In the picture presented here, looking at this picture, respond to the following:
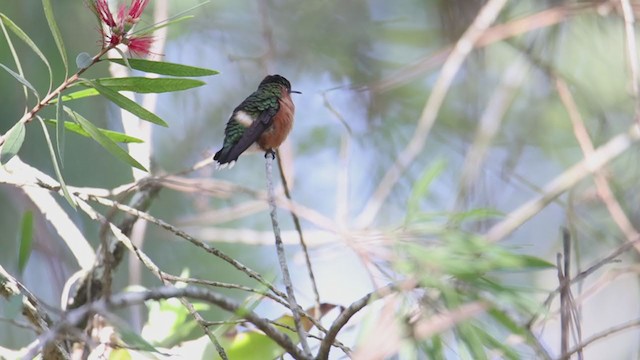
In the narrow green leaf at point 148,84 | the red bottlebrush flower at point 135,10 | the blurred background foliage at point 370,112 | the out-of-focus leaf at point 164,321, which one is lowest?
the out-of-focus leaf at point 164,321

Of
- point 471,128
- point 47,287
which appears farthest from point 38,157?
point 471,128

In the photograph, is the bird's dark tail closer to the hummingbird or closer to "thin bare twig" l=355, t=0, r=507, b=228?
the hummingbird

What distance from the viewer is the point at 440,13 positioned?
3350 mm

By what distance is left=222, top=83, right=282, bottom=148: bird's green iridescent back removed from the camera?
6.96 feet

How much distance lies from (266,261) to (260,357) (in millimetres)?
2175

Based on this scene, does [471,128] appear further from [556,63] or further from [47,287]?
[47,287]

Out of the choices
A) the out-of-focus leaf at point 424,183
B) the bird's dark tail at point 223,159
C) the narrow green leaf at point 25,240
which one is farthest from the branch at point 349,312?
the bird's dark tail at point 223,159

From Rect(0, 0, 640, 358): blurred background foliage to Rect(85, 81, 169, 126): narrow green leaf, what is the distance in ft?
3.28

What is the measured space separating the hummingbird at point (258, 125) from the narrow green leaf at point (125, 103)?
0.72 m

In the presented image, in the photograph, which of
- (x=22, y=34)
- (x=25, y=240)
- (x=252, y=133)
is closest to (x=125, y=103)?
(x=22, y=34)

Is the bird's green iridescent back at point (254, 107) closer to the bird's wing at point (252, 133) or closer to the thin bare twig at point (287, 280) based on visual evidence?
the bird's wing at point (252, 133)

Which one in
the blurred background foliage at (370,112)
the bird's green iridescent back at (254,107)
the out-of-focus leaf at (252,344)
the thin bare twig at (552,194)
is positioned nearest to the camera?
the out-of-focus leaf at (252,344)

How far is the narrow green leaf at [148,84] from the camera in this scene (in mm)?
1253

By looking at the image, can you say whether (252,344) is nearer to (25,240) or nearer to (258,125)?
(25,240)
